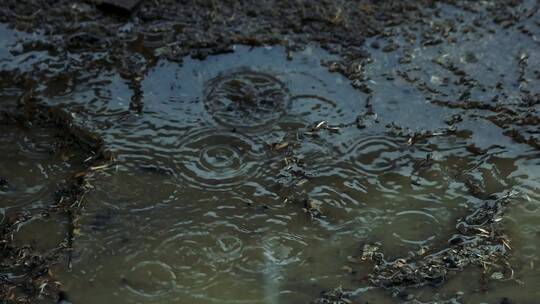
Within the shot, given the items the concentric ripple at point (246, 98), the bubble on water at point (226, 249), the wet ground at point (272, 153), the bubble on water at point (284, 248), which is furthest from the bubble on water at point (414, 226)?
the concentric ripple at point (246, 98)

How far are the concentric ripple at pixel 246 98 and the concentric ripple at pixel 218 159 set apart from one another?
5.2 inches

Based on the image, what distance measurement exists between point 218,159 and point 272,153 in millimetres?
295

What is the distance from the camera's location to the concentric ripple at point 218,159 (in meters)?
3.89

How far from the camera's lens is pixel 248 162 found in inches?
157

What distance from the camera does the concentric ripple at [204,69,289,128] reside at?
13.8 ft

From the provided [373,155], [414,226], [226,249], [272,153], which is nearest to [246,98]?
[272,153]

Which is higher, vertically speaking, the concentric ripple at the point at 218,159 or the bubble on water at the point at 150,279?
the concentric ripple at the point at 218,159

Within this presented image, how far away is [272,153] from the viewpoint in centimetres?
401

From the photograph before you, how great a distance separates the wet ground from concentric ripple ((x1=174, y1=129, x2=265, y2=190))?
1 centimetres

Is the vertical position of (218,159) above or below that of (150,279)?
above

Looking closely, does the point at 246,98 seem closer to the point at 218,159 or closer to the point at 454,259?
the point at 218,159

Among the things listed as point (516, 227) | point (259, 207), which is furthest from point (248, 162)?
point (516, 227)

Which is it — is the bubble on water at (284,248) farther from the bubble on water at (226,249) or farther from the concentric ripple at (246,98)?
the concentric ripple at (246,98)

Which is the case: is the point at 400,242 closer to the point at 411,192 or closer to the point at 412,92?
the point at 411,192
